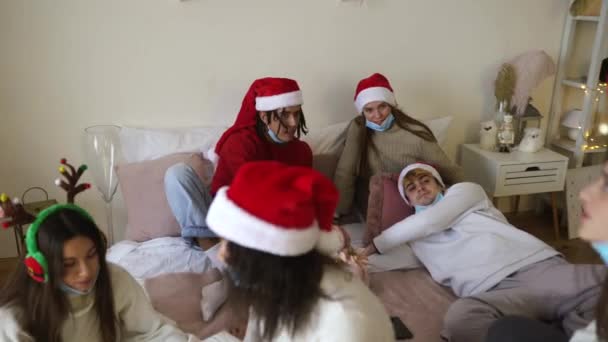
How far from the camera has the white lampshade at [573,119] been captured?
2.83 m

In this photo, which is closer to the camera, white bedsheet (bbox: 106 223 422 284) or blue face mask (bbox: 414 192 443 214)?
white bedsheet (bbox: 106 223 422 284)

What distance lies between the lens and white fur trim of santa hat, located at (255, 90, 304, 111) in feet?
6.93

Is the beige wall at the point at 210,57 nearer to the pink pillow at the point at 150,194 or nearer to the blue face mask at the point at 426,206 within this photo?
the pink pillow at the point at 150,194

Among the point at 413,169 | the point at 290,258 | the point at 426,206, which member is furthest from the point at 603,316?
the point at 413,169

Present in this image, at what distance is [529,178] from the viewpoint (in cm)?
265

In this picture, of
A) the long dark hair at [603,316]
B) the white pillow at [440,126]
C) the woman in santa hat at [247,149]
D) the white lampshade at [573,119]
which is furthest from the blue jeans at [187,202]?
the white lampshade at [573,119]

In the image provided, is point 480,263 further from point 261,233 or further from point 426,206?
point 261,233

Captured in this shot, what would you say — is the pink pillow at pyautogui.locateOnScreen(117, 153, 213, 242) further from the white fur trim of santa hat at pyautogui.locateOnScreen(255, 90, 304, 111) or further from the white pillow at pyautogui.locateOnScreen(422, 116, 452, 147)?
the white pillow at pyautogui.locateOnScreen(422, 116, 452, 147)

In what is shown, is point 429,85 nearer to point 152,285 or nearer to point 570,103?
point 570,103

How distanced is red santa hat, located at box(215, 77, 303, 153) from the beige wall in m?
0.30

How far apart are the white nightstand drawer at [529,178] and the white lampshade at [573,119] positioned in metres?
0.32

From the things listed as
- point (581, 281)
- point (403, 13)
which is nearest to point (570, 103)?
point (403, 13)

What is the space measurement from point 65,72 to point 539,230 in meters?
2.60

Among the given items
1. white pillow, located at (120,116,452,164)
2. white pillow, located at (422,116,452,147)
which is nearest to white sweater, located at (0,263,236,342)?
white pillow, located at (120,116,452,164)
